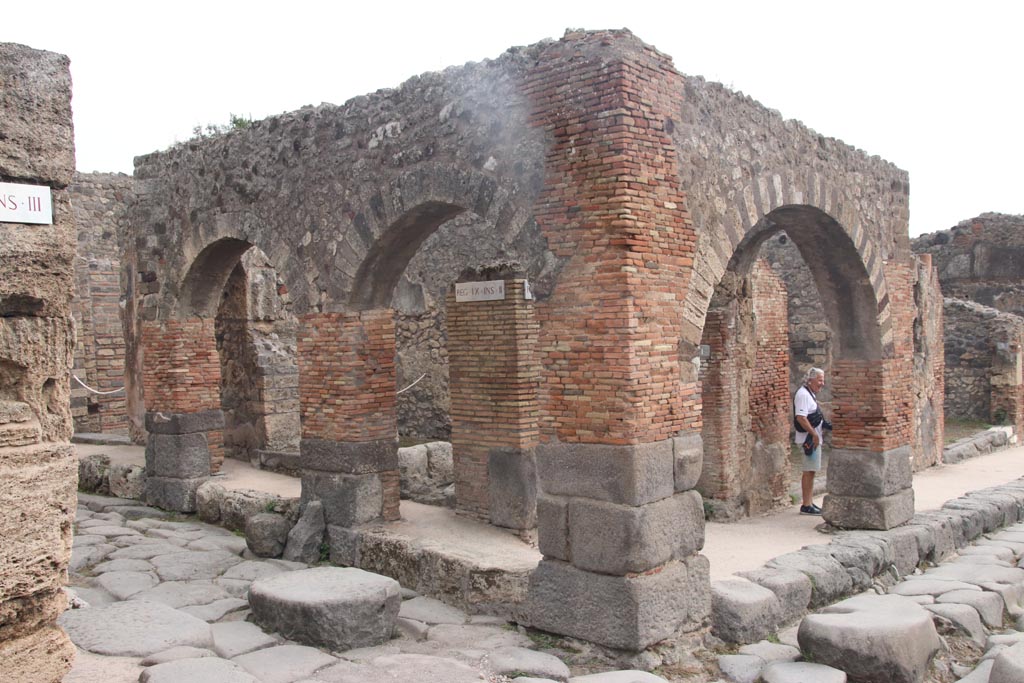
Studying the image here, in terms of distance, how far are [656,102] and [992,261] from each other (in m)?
18.0

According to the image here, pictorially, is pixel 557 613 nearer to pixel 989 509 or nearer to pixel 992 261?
pixel 989 509

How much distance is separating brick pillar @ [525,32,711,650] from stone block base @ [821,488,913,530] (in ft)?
9.80

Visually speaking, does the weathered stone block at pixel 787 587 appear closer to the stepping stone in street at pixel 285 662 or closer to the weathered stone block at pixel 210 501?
the stepping stone in street at pixel 285 662

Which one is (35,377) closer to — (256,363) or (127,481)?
(127,481)

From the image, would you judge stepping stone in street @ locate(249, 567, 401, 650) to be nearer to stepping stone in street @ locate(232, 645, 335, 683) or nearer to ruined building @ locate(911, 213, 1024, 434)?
stepping stone in street @ locate(232, 645, 335, 683)

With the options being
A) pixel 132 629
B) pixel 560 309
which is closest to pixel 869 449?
pixel 560 309

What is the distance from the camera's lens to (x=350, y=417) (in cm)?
816

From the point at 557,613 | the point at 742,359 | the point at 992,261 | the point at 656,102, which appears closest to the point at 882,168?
the point at 742,359

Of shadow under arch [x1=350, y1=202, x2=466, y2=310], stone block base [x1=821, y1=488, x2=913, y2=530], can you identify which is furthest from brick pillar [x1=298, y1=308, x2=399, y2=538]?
stone block base [x1=821, y1=488, x2=913, y2=530]

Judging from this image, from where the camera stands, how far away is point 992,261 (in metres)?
21.0

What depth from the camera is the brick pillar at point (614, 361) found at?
6000 millimetres

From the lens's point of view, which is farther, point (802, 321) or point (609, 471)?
point (802, 321)

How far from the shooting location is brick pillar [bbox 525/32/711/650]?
6000mm

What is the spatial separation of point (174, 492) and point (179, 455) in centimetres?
42
